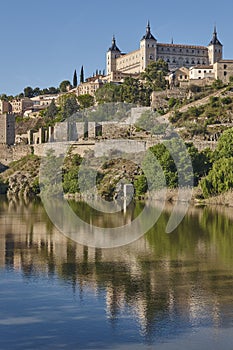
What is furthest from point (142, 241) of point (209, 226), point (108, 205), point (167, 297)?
point (108, 205)

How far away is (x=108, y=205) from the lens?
134 feet

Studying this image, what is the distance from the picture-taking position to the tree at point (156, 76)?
256 feet

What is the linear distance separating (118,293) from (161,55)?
84.0 meters

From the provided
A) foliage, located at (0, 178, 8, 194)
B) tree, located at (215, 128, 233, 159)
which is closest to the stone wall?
foliage, located at (0, 178, 8, 194)

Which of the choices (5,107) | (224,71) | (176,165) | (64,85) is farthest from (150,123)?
(64,85)

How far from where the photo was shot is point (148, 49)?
94500 millimetres

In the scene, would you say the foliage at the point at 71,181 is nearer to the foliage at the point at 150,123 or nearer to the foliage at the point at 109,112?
the foliage at the point at 150,123

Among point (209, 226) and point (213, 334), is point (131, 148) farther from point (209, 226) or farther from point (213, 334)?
point (213, 334)

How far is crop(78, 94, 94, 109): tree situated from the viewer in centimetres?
7818

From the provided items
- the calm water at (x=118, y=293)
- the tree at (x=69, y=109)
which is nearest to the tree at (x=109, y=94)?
the tree at (x=69, y=109)

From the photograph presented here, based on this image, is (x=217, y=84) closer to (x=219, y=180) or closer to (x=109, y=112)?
(x=109, y=112)

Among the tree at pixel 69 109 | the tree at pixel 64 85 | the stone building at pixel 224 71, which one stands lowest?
the tree at pixel 69 109

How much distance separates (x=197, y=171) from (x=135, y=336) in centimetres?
3128

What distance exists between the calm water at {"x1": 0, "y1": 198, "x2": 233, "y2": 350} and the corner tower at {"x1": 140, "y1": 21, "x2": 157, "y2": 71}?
231ft
